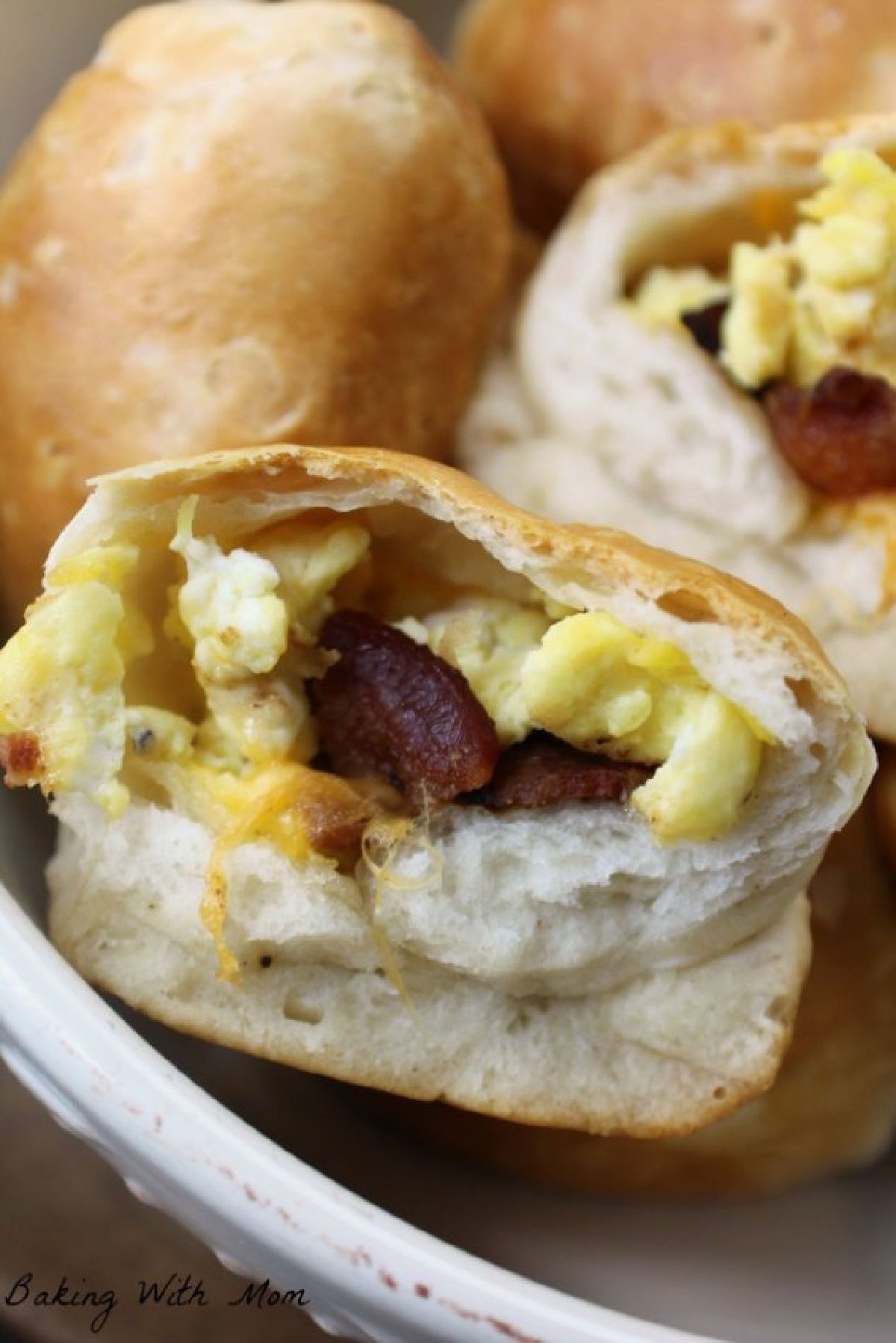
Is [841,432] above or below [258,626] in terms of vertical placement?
below

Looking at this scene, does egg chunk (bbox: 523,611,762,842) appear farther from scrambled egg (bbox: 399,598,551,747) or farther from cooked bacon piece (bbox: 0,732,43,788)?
cooked bacon piece (bbox: 0,732,43,788)

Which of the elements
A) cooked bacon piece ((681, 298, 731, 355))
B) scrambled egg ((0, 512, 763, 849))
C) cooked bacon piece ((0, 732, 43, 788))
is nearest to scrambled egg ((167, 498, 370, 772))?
scrambled egg ((0, 512, 763, 849))

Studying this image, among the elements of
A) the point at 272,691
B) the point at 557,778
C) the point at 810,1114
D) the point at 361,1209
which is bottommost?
the point at 810,1114

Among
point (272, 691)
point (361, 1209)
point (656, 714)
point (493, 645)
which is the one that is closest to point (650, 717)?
point (656, 714)

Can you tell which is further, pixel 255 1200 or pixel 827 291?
pixel 827 291

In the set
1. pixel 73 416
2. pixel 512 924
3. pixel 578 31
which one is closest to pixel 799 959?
pixel 512 924

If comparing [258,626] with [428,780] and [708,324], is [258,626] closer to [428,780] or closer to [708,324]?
[428,780]
